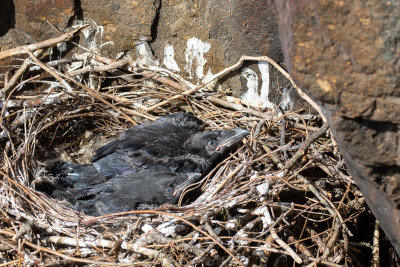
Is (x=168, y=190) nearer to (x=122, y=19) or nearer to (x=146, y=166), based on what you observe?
(x=146, y=166)

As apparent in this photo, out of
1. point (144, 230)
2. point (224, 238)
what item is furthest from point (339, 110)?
point (144, 230)

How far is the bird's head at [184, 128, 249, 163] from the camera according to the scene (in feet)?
13.1

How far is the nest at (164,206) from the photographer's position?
124 inches

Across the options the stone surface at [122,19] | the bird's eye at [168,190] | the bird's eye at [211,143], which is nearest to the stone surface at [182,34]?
the stone surface at [122,19]

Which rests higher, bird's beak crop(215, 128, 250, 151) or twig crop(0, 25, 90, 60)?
twig crop(0, 25, 90, 60)

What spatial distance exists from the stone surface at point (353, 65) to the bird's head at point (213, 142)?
1.77m

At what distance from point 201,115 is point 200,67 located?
439mm

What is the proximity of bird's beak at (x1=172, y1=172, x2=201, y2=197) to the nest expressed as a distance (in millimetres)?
141

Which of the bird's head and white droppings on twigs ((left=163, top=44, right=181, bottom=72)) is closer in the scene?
the bird's head

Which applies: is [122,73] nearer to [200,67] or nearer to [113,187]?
[200,67]

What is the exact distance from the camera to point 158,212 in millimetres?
3262

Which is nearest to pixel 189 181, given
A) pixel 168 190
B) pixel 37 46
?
pixel 168 190

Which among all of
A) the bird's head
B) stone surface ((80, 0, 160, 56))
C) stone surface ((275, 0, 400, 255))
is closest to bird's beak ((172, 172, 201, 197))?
the bird's head

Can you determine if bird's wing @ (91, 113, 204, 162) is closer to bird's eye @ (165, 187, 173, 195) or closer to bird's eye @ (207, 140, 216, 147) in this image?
bird's eye @ (207, 140, 216, 147)
